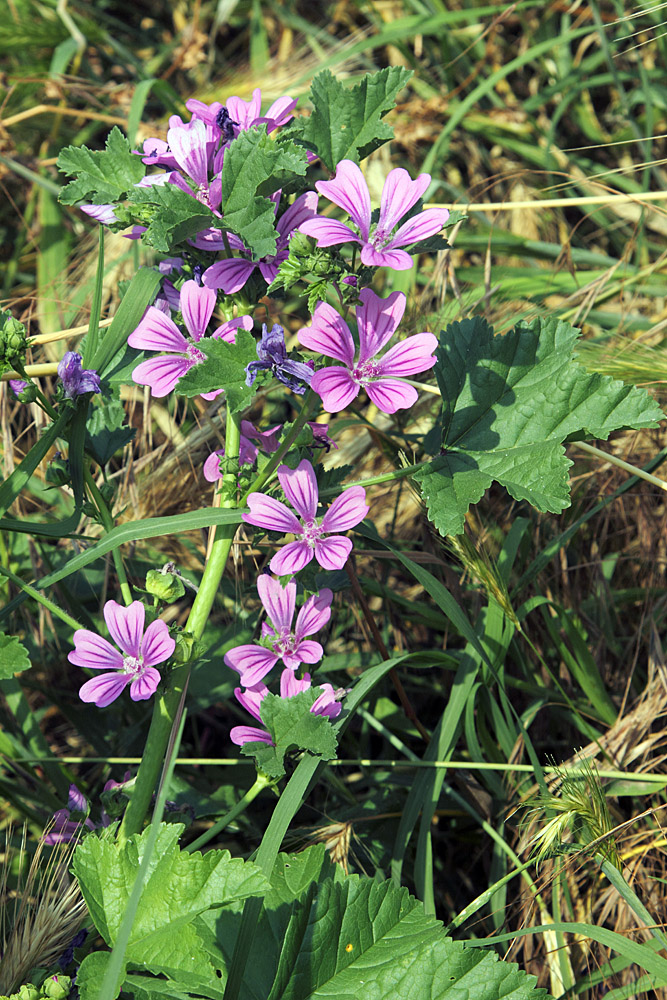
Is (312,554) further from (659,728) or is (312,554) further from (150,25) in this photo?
(150,25)

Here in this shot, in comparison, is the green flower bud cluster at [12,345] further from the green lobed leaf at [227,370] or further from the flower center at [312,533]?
the flower center at [312,533]

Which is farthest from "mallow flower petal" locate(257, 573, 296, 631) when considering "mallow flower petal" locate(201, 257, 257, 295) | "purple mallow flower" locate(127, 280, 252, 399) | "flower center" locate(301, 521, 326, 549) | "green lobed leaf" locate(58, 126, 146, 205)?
"green lobed leaf" locate(58, 126, 146, 205)

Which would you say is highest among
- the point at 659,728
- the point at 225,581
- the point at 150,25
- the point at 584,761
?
the point at 150,25

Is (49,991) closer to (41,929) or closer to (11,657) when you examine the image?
(41,929)

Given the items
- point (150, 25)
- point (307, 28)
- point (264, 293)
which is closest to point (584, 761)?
point (264, 293)

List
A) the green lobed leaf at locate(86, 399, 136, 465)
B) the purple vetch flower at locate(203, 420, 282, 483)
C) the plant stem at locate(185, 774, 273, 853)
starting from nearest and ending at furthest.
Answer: the plant stem at locate(185, 774, 273, 853) < the purple vetch flower at locate(203, 420, 282, 483) < the green lobed leaf at locate(86, 399, 136, 465)

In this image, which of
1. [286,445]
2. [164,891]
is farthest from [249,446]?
[164,891]

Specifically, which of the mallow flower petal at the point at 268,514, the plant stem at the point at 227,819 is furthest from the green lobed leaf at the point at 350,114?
the plant stem at the point at 227,819

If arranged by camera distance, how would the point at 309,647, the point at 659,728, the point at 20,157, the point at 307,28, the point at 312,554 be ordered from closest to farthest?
1. the point at 312,554
2. the point at 309,647
3. the point at 659,728
4. the point at 20,157
5. the point at 307,28

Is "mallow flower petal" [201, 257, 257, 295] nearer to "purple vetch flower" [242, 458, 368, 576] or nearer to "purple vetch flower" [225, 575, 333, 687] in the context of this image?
"purple vetch flower" [242, 458, 368, 576]
